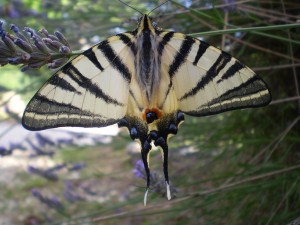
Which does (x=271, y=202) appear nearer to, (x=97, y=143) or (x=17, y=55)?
(x=97, y=143)

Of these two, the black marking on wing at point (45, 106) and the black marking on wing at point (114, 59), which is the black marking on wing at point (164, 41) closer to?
the black marking on wing at point (114, 59)

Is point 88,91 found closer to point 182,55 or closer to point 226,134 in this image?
Answer: point 182,55

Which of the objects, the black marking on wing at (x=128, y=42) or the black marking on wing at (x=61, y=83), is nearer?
the black marking on wing at (x=61, y=83)

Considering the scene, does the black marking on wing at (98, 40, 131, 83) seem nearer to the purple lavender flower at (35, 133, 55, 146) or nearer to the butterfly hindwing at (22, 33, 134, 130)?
the butterfly hindwing at (22, 33, 134, 130)

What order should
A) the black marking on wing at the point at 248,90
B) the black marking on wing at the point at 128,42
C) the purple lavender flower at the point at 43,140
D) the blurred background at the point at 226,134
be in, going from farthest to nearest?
1. the purple lavender flower at the point at 43,140
2. the blurred background at the point at 226,134
3. the black marking on wing at the point at 128,42
4. the black marking on wing at the point at 248,90

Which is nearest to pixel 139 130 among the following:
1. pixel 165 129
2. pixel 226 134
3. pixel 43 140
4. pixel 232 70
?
pixel 165 129

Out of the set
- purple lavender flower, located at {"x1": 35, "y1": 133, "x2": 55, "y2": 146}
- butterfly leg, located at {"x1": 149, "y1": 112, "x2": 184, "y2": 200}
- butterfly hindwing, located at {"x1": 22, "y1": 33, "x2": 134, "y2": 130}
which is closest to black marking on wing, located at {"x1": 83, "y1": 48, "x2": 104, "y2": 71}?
butterfly hindwing, located at {"x1": 22, "y1": 33, "x2": 134, "y2": 130}

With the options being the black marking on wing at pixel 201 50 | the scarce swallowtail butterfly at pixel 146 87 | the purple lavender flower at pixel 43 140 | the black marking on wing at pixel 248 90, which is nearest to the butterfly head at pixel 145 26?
the scarce swallowtail butterfly at pixel 146 87
